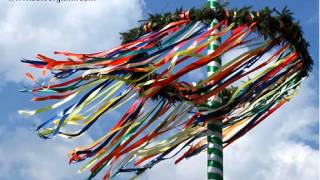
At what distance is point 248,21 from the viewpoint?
912cm

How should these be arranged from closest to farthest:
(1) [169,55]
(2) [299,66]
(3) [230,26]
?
(1) [169,55]
(3) [230,26]
(2) [299,66]

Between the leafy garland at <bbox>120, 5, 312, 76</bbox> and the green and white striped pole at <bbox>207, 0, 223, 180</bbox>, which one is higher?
the leafy garland at <bbox>120, 5, 312, 76</bbox>

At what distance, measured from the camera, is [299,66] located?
9.83 m

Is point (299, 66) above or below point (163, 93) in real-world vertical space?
above

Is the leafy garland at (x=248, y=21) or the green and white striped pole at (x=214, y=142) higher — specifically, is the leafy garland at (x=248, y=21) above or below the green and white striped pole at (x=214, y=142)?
above

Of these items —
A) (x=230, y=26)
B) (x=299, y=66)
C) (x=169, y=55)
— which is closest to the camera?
(x=169, y=55)

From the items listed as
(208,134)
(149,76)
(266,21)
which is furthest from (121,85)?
(266,21)

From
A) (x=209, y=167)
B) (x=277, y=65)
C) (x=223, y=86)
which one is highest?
(x=277, y=65)

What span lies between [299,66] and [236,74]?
1.28 metres

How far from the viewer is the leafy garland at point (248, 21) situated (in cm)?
909

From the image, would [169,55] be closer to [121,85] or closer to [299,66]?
[121,85]

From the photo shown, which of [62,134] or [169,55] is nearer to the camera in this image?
[169,55]

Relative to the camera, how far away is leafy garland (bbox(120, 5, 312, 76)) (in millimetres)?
9094

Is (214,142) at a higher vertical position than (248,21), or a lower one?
lower
